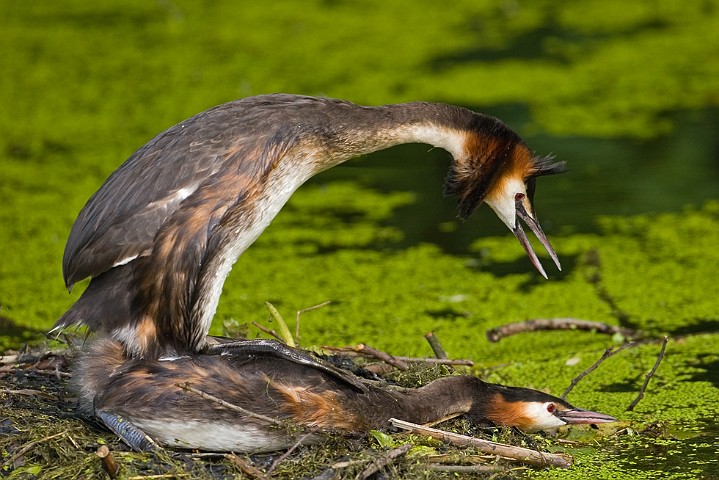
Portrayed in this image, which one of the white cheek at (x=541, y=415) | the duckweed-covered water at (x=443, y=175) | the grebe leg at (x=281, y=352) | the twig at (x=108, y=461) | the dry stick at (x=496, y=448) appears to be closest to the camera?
the twig at (x=108, y=461)

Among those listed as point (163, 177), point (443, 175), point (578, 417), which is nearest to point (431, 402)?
point (578, 417)

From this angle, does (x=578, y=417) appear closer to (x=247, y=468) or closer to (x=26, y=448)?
(x=247, y=468)

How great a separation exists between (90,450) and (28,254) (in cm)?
289

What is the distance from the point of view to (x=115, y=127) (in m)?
8.76

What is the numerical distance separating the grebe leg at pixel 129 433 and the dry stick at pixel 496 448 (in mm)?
893

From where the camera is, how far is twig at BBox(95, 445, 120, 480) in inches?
157

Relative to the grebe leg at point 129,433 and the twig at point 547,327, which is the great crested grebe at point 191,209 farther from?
the twig at point 547,327

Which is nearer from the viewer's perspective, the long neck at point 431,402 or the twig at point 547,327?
the long neck at point 431,402

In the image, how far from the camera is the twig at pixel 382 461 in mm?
4172

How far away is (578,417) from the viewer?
189 inches

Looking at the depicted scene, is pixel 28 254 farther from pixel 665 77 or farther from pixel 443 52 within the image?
pixel 665 77

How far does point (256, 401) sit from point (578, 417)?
128 centimetres

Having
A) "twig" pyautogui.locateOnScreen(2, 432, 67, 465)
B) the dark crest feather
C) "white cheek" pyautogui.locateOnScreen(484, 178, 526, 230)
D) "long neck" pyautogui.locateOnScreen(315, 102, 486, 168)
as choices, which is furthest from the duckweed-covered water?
"twig" pyautogui.locateOnScreen(2, 432, 67, 465)

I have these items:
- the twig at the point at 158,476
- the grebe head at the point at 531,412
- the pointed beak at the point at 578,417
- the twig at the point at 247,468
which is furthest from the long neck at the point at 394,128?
the twig at the point at 158,476
